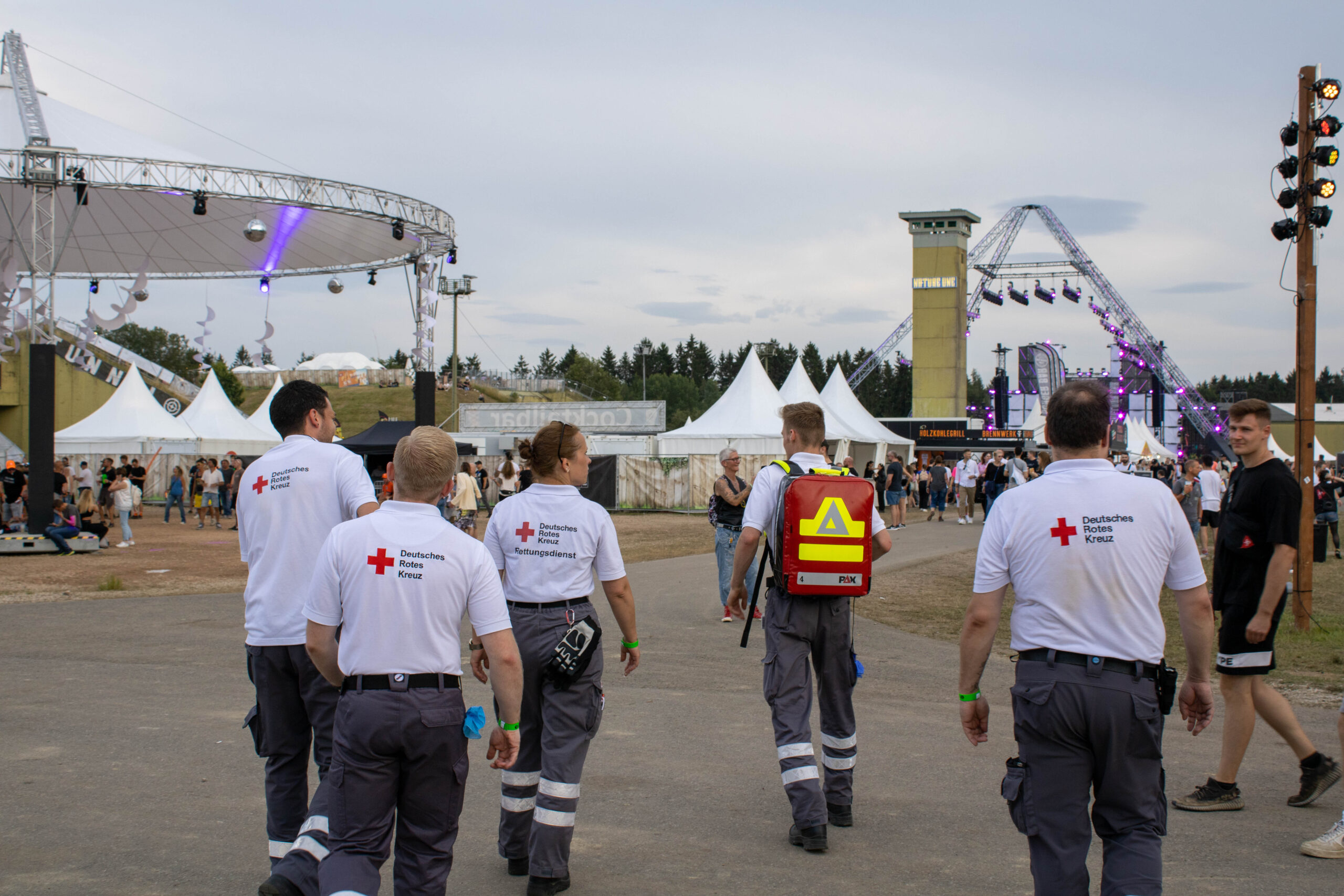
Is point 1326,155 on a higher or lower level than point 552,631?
higher

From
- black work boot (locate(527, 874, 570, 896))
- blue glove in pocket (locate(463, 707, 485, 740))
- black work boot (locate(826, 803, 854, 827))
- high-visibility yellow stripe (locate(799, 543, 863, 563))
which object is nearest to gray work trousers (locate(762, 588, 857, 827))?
black work boot (locate(826, 803, 854, 827))

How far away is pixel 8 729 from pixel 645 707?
4028 millimetres

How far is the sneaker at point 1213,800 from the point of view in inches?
194

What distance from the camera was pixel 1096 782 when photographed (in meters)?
3.04

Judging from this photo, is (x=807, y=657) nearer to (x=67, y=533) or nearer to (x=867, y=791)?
(x=867, y=791)

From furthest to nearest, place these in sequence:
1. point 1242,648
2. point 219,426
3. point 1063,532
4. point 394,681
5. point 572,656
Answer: point 219,426
point 1242,648
point 572,656
point 1063,532
point 394,681

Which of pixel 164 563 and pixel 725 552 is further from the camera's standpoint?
pixel 164 563

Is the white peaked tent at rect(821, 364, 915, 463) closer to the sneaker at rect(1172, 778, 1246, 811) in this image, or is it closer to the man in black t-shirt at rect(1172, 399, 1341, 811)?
the man in black t-shirt at rect(1172, 399, 1341, 811)

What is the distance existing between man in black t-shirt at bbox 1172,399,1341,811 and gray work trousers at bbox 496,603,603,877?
306cm

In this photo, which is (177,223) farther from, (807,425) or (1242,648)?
(1242,648)

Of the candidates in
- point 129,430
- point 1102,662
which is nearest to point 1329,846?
point 1102,662

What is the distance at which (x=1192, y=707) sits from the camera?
3510mm

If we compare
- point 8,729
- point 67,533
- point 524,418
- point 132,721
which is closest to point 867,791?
point 132,721

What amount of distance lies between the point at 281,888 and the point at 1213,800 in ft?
14.0
